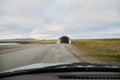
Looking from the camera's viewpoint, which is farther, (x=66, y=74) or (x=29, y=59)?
(x=29, y=59)

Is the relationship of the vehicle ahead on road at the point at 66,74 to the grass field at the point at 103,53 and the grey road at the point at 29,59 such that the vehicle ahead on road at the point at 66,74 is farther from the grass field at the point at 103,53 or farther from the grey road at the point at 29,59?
the grass field at the point at 103,53

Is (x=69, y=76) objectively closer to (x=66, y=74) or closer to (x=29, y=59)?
(x=66, y=74)

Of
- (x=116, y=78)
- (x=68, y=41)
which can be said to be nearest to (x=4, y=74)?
(x=116, y=78)

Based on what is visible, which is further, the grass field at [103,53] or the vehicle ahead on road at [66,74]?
the grass field at [103,53]

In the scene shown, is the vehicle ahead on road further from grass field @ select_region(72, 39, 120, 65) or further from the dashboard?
grass field @ select_region(72, 39, 120, 65)

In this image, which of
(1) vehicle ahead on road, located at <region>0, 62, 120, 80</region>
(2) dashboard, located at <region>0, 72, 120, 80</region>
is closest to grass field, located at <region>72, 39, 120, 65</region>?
(1) vehicle ahead on road, located at <region>0, 62, 120, 80</region>

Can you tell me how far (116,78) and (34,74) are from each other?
123 centimetres

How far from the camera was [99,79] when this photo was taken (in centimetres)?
367

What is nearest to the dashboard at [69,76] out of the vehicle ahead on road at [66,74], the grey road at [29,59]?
the vehicle ahead on road at [66,74]

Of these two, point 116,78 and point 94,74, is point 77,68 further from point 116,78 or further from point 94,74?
point 116,78

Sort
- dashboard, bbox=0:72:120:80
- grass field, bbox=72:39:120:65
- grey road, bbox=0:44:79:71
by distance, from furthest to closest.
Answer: grass field, bbox=72:39:120:65 → grey road, bbox=0:44:79:71 → dashboard, bbox=0:72:120:80

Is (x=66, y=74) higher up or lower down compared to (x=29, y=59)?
higher up

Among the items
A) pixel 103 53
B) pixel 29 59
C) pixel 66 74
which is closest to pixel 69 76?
pixel 66 74

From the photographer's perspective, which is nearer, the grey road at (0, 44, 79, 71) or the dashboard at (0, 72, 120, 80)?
the dashboard at (0, 72, 120, 80)
